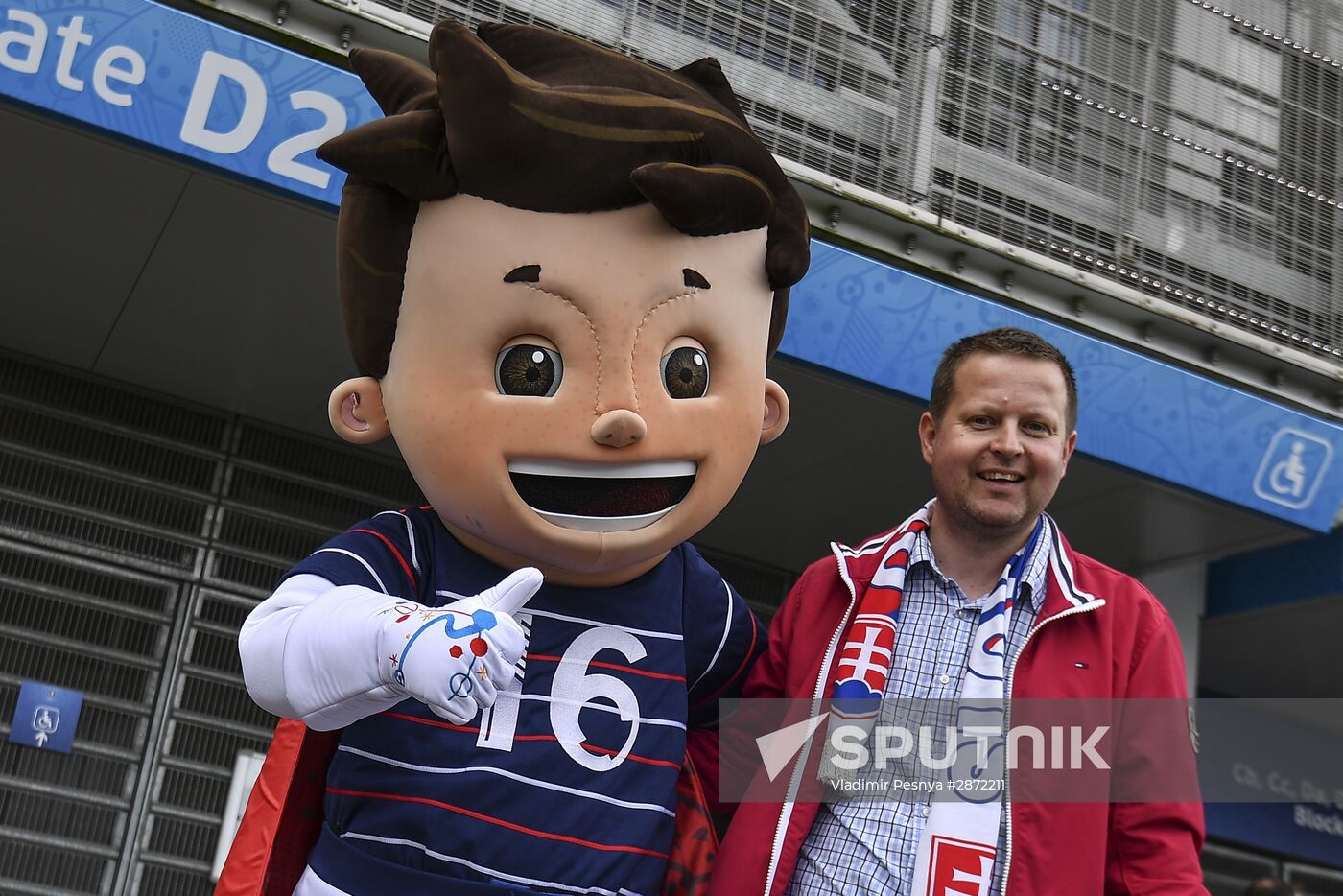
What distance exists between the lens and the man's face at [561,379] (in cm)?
263

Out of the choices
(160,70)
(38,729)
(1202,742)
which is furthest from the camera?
(1202,742)

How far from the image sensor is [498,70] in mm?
2570

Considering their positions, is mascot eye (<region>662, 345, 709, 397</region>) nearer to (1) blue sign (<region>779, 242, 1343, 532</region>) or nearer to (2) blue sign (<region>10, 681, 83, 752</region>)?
(1) blue sign (<region>779, 242, 1343, 532</region>)

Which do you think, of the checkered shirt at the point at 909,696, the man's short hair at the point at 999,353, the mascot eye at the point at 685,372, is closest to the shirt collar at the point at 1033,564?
the checkered shirt at the point at 909,696

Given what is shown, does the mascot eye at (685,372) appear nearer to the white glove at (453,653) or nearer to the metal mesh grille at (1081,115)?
the white glove at (453,653)

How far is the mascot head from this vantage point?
8.59 feet

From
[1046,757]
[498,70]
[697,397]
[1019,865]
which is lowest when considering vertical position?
[1019,865]

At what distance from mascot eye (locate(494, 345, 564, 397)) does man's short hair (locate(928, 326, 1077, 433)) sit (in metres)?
0.95

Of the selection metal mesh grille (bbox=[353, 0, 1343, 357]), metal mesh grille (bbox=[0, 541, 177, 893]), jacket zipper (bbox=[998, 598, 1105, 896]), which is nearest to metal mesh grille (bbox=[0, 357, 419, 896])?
metal mesh grille (bbox=[0, 541, 177, 893])

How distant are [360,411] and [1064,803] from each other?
165cm

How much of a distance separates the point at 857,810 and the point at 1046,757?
1.32ft

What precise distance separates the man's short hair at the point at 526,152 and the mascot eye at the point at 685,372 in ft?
0.82

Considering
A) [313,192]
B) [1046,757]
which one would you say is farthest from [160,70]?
[1046,757]

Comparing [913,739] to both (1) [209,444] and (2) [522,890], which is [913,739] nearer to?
(2) [522,890]
